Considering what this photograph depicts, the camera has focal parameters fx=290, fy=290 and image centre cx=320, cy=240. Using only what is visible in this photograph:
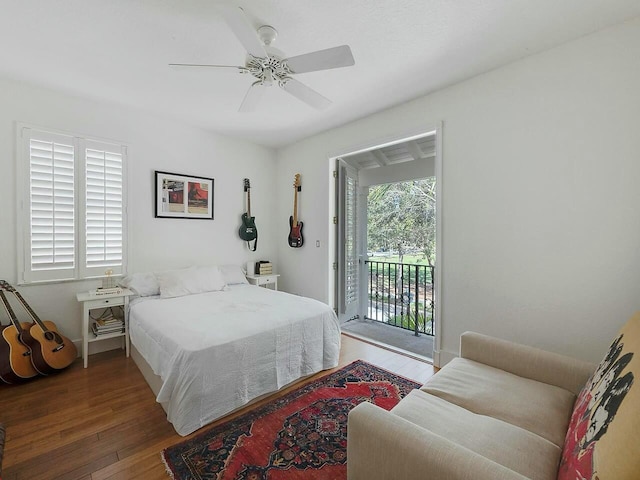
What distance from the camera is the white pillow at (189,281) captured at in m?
3.16

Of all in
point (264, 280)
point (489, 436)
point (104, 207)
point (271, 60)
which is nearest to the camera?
point (489, 436)

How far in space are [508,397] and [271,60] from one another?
7.81 ft

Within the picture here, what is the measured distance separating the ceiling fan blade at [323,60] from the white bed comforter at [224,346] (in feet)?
6.09

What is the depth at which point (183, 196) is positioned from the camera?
3.71 metres

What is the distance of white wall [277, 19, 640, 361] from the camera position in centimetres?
192

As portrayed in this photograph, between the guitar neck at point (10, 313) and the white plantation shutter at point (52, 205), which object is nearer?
the guitar neck at point (10, 313)

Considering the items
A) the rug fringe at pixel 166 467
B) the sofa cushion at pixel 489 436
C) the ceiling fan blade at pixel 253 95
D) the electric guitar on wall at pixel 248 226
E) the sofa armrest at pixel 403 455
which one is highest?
the ceiling fan blade at pixel 253 95

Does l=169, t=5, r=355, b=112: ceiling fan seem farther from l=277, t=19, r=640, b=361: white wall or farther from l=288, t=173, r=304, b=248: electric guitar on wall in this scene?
l=288, t=173, r=304, b=248: electric guitar on wall

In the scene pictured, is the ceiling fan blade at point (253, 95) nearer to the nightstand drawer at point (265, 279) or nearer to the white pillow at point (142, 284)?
the white pillow at point (142, 284)

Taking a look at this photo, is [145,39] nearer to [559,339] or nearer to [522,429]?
[522,429]

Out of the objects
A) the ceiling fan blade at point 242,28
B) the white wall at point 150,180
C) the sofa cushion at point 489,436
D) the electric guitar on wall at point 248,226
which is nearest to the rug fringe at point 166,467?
the sofa cushion at point 489,436

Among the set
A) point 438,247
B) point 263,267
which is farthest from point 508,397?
point 263,267

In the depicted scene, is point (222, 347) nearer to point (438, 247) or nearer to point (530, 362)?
point (530, 362)

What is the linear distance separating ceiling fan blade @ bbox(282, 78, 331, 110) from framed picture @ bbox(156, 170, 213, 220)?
2.15 meters
